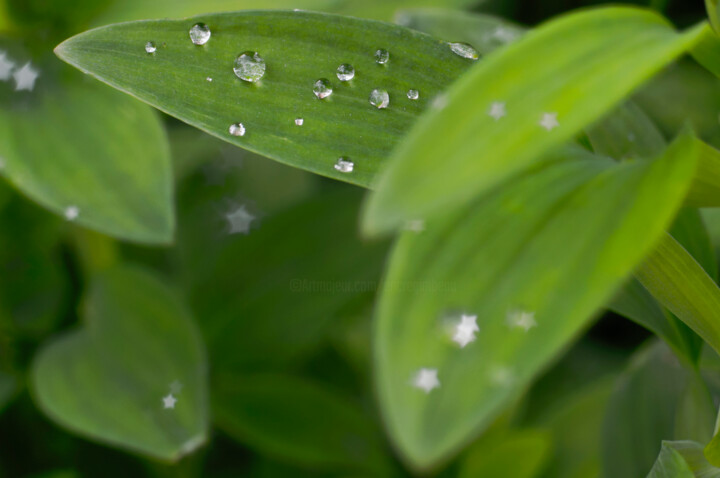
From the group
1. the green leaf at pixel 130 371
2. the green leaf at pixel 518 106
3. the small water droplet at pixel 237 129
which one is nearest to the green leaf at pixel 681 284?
the green leaf at pixel 518 106

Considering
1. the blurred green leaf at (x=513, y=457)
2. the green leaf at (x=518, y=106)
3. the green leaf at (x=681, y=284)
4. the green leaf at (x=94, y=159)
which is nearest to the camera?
the green leaf at (x=518, y=106)

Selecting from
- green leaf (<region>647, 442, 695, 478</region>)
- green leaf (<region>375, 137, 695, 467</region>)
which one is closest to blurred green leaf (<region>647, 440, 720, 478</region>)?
green leaf (<region>647, 442, 695, 478</region>)

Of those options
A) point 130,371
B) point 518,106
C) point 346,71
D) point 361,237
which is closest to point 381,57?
point 346,71

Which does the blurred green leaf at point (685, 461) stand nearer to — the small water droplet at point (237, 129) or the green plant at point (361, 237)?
the green plant at point (361, 237)

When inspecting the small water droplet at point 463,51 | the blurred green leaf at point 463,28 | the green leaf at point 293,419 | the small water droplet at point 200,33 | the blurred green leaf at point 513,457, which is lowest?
the green leaf at point 293,419

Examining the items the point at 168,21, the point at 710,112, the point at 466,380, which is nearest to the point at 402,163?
the point at 466,380

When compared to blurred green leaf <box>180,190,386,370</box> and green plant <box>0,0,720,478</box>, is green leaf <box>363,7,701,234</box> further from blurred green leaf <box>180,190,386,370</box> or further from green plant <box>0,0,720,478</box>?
blurred green leaf <box>180,190,386,370</box>

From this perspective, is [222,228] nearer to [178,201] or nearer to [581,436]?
[178,201]
